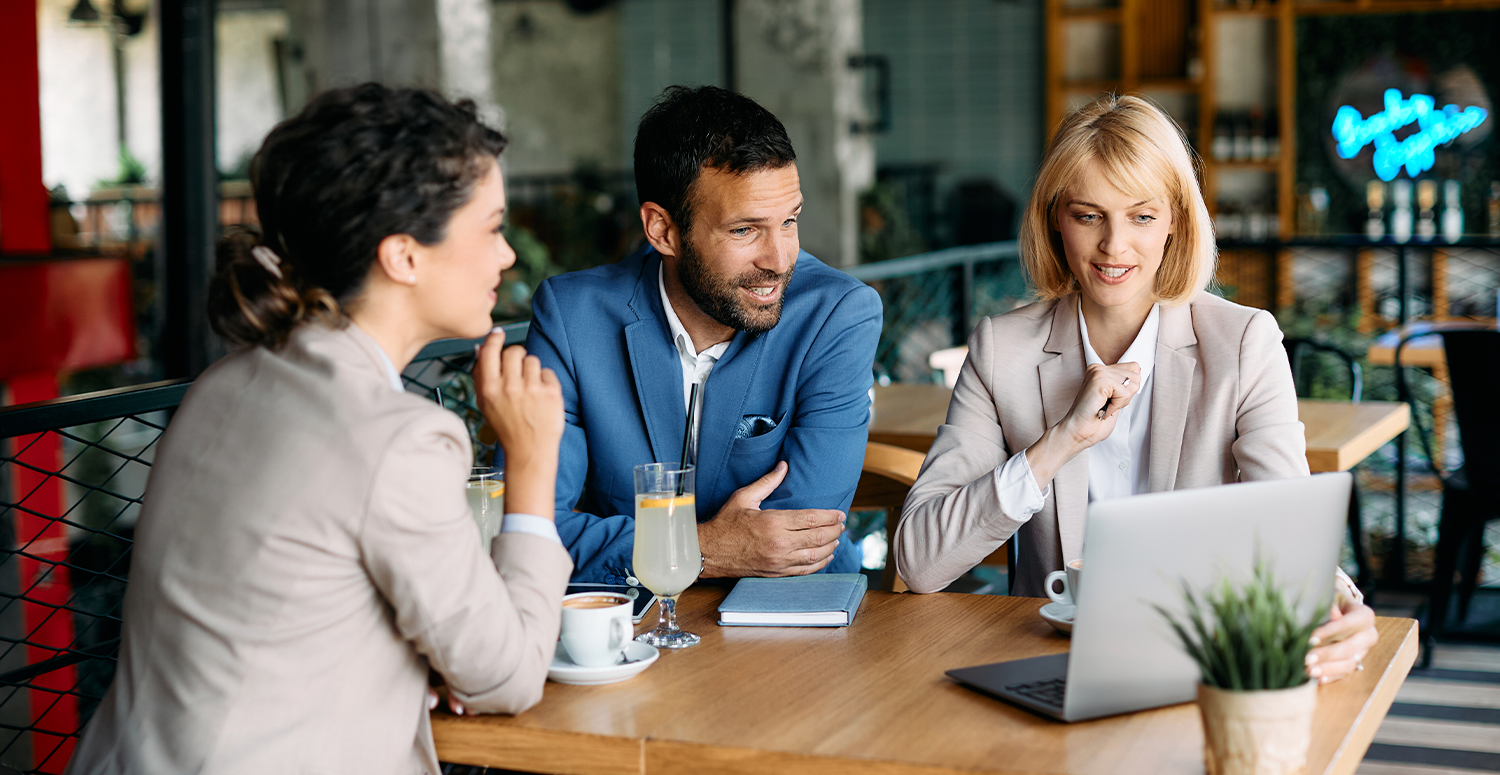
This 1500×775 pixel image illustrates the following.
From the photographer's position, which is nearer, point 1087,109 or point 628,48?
point 1087,109

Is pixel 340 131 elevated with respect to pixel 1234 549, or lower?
elevated

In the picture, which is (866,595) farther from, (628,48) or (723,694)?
(628,48)

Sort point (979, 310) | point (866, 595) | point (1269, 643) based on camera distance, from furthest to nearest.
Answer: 1. point (979, 310)
2. point (866, 595)
3. point (1269, 643)

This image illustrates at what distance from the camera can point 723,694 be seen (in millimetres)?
1295

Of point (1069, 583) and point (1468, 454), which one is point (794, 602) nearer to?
point (1069, 583)

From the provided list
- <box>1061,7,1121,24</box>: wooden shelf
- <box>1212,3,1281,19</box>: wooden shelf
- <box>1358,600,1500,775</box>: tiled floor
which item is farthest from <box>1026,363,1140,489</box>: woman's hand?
<box>1061,7,1121,24</box>: wooden shelf

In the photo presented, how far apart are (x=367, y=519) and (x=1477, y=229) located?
872 cm

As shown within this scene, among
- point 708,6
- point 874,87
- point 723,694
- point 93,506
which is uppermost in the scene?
point 708,6

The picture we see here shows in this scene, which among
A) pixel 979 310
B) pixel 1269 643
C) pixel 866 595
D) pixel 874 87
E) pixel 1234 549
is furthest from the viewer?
pixel 874 87

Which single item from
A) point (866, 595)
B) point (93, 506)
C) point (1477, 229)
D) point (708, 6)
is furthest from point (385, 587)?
point (708, 6)

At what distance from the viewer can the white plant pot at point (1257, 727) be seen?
100 cm

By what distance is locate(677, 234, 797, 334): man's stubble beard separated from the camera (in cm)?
198

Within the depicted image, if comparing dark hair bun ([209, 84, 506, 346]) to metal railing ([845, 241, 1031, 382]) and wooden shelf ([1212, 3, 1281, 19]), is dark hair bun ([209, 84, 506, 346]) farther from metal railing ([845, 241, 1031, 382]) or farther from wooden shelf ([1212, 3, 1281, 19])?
wooden shelf ([1212, 3, 1281, 19])

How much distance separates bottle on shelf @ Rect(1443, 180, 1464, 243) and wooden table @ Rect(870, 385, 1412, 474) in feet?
16.8
